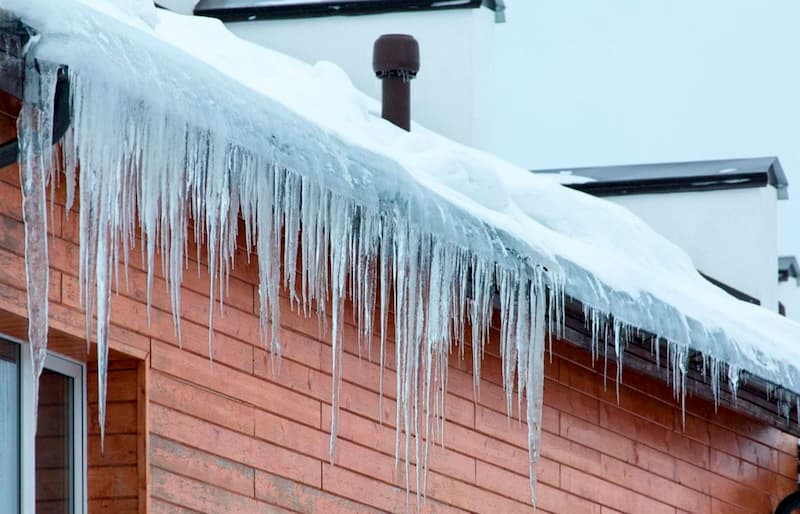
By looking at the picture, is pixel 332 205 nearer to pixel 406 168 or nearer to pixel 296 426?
pixel 406 168

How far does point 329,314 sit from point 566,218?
198 cm

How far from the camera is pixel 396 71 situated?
827 cm

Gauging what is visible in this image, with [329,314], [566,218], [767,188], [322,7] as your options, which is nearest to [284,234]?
[329,314]

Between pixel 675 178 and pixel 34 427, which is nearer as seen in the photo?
pixel 34 427

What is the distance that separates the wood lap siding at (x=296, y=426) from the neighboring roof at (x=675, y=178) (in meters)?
2.73

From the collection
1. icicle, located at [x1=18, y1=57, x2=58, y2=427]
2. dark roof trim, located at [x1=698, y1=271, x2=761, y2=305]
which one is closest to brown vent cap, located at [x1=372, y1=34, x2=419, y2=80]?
dark roof trim, located at [x1=698, y1=271, x2=761, y2=305]

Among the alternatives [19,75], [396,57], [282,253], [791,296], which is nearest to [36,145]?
[19,75]

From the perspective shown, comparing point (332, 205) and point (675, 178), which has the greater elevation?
point (675, 178)

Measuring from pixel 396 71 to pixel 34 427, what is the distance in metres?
3.51

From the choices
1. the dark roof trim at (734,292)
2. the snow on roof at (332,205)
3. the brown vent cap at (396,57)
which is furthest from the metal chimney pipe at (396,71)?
the dark roof trim at (734,292)

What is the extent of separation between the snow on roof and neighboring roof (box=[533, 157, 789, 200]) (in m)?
2.55

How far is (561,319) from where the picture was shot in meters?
7.32

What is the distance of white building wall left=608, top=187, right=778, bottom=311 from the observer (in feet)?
36.4

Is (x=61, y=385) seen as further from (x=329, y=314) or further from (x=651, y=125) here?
(x=651, y=125)
